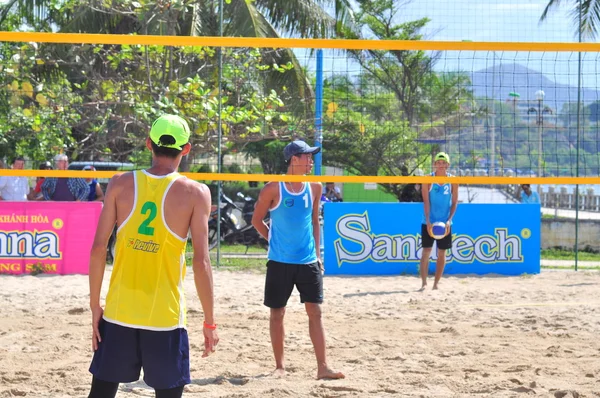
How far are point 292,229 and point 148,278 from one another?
80.1 inches

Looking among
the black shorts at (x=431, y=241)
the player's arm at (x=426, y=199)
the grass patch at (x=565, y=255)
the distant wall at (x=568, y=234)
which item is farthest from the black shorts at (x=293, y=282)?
the distant wall at (x=568, y=234)

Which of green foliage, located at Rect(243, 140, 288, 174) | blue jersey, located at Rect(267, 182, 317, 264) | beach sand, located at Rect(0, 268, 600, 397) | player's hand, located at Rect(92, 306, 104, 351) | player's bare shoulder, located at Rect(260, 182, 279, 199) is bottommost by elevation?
beach sand, located at Rect(0, 268, 600, 397)

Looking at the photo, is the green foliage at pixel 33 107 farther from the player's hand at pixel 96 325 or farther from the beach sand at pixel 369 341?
the player's hand at pixel 96 325

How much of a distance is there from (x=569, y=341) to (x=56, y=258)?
249 inches

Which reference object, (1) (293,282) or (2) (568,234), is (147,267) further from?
(2) (568,234)

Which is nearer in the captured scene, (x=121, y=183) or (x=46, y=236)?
(x=121, y=183)

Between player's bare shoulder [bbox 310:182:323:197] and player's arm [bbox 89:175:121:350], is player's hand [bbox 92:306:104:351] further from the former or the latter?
player's bare shoulder [bbox 310:182:323:197]

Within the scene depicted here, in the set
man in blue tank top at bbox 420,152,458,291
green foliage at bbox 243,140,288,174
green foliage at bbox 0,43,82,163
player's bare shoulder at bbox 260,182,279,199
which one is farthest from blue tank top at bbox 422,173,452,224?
green foliage at bbox 0,43,82,163

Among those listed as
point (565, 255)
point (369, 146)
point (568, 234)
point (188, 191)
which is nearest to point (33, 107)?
point (369, 146)

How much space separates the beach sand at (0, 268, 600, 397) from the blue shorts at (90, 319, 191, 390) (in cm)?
150

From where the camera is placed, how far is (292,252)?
17.3ft

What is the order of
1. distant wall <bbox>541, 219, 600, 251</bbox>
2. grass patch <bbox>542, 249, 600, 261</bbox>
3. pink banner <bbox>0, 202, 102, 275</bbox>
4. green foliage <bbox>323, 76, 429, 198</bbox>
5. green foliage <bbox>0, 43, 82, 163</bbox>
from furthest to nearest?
distant wall <bbox>541, 219, 600, 251</bbox> < grass patch <bbox>542, 249, 600, 261</bbox> < green foliage <bbox>0, 43, 82, 163</bbox> < green foliage <bbox>323, 76, 429, 198</bbox> < pink banner <bbox>0, 202, 102, 275</bbox>

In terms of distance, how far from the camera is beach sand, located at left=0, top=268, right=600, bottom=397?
498 centimetres

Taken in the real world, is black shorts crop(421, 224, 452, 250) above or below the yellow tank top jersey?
below
